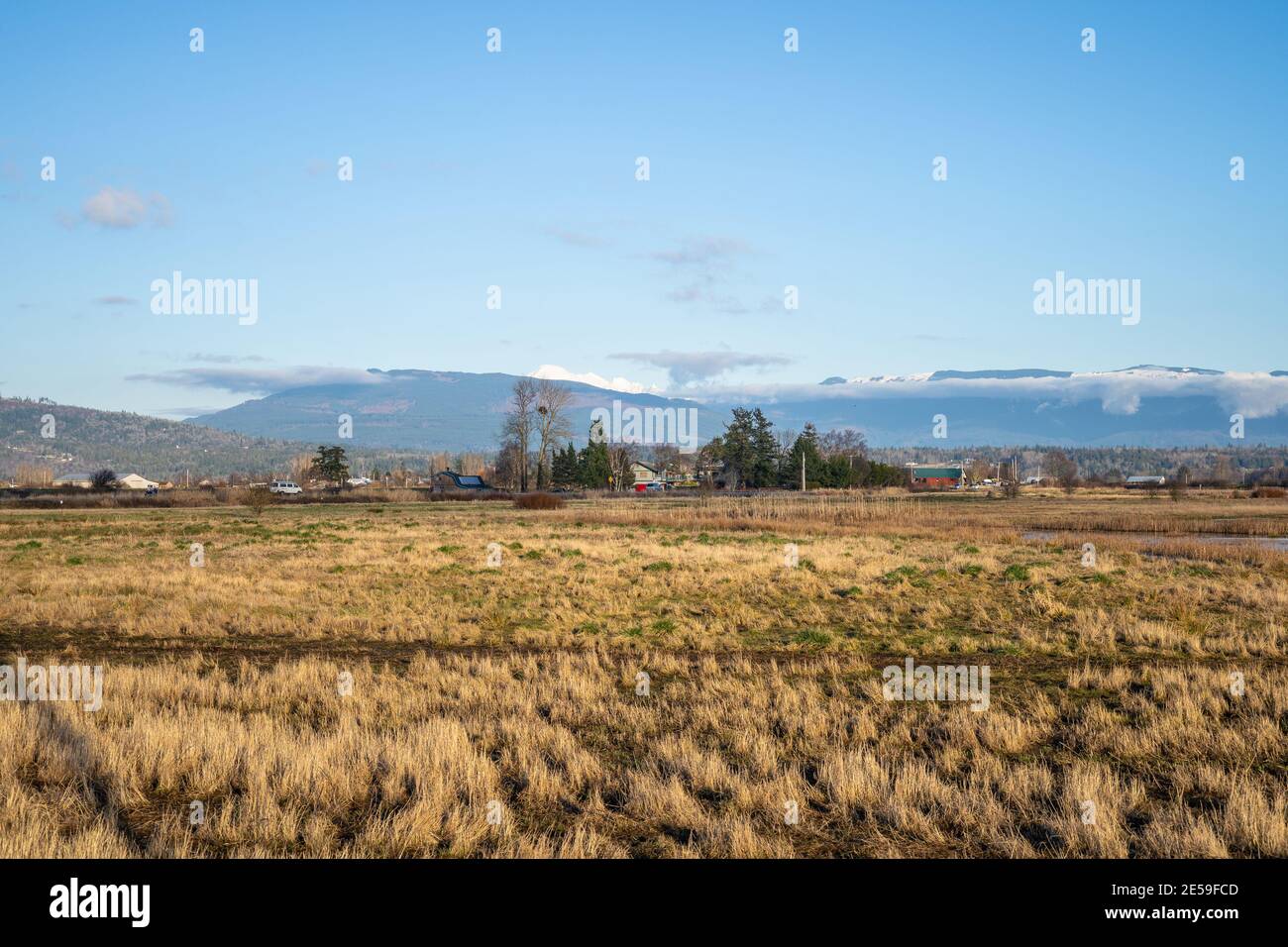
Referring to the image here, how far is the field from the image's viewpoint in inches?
299

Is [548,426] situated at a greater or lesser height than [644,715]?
greater

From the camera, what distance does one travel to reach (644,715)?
11.5 metres

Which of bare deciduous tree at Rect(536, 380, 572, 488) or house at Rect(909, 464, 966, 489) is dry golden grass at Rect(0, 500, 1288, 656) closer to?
bare deciduous tree at Rect(536, 380, 572, 488)

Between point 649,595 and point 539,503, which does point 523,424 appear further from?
point 649,595

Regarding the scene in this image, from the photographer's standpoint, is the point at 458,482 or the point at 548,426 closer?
the point at 548,426

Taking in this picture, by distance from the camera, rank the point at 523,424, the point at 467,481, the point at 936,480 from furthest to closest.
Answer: the point at 936,480 < the point at 467,481 < the point at 523,424

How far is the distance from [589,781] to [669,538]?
31.7m

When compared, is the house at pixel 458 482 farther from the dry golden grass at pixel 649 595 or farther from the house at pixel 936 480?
the dry golden grass at pixel 649 595

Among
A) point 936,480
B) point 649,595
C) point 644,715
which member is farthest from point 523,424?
point 644,715

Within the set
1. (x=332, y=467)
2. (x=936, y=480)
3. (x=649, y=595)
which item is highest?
(x=332, y=467)

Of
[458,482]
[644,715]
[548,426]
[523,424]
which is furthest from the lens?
[458,482]

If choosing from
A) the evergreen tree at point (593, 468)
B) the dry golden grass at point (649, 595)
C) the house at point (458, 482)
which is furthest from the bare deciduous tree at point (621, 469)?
the dry golden grass at point (649, 595)

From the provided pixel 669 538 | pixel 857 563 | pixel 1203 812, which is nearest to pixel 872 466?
pixel 669 538
